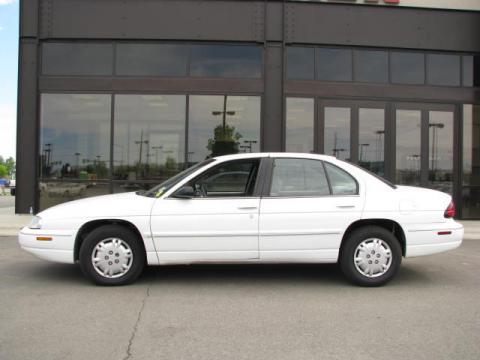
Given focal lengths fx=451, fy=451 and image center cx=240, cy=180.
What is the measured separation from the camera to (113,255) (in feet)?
17.2

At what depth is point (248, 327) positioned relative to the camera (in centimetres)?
400

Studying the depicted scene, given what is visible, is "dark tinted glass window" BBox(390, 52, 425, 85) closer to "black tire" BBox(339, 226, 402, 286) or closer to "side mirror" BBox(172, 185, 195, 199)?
"black tire" BBox(339, 226, 402, 286)

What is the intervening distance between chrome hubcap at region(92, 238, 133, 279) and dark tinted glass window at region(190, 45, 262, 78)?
24.7ft

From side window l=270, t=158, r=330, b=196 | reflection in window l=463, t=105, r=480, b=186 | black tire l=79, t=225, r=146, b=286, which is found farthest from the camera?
reflection in window l=463, t=105, r=480, b=186

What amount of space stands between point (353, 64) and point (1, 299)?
10238 millimetres

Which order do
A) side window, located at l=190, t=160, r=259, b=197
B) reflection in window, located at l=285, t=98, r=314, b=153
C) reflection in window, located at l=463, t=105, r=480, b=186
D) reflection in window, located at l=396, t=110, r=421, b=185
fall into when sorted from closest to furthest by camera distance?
side window, located at l=190, t=160, r=259, b=197 < reflection in window, located at l=285, t=98, r=314, b=153 < reflection in window, located at l=396, t=110, r=421, b=185 < reflection in window, located at l=463, t=105, r=480, b=186

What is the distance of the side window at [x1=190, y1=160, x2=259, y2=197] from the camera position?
556cm

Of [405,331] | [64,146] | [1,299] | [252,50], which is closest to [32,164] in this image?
[64,146]

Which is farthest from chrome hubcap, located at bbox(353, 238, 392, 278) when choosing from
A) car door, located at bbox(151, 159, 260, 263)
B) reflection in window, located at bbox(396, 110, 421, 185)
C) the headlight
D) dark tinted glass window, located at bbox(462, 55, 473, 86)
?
dark tinted glass window, located at bbox(462, 55, 473, 86)

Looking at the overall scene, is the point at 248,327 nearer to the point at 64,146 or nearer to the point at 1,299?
the point at 1,299

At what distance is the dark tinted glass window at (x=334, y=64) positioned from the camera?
12.1 m

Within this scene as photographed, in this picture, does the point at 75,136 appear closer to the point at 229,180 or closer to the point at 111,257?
the point at 229,180

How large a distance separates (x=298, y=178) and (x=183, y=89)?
7.05 m

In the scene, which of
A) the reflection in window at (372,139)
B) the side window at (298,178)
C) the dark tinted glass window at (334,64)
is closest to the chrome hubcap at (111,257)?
the side window at (298,178)
